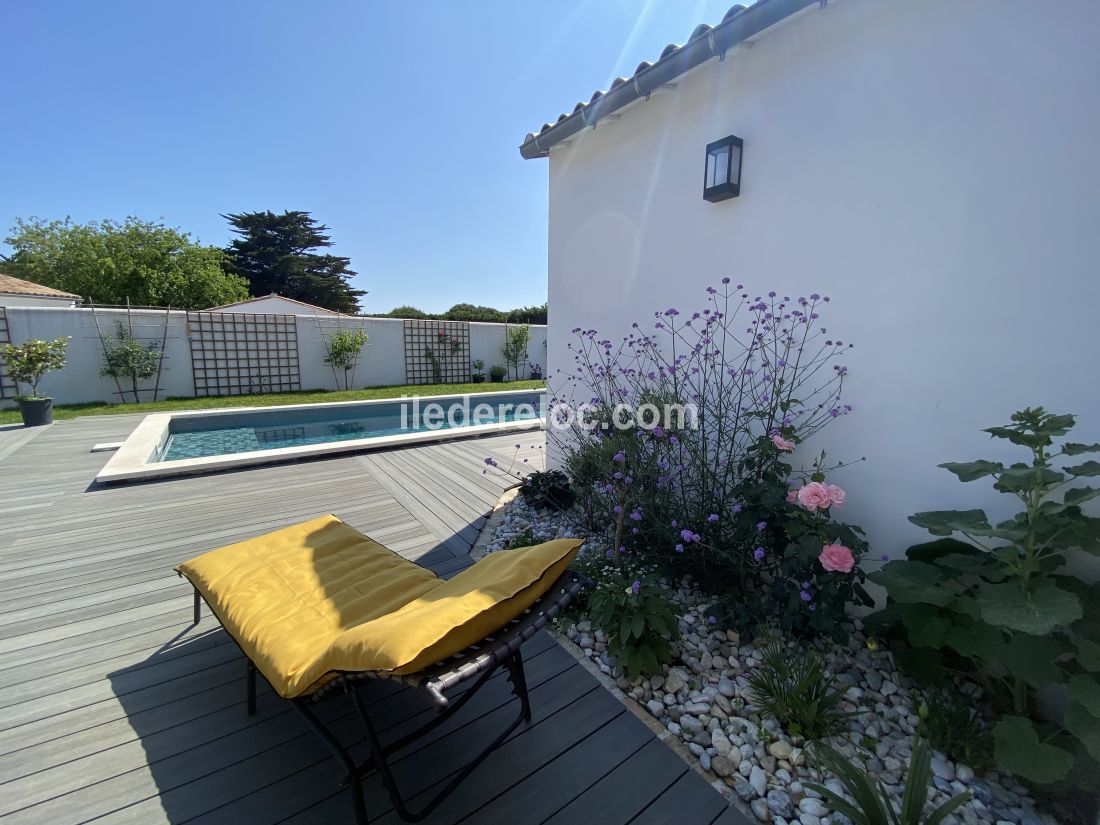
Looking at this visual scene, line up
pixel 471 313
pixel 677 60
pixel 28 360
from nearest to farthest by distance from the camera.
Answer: pixel 677 60
pixel 28 360
pixel 471 313

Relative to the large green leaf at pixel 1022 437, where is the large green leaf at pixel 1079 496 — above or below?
below

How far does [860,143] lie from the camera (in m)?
2.23

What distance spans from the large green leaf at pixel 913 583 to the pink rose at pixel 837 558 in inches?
4.5

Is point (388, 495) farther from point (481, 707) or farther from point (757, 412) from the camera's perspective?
point (757, 412)

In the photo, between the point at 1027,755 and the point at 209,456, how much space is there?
693 cm

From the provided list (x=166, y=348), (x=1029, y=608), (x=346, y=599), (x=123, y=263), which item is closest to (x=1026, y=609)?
(x=1029, y=608)

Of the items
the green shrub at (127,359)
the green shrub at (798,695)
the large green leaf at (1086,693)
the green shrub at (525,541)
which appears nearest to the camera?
the large green leaf at (1086,693)

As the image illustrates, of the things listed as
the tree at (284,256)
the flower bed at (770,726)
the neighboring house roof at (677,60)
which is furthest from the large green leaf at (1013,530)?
the tree at (284,256)

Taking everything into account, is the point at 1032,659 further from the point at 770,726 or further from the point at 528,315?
the point at 528,315

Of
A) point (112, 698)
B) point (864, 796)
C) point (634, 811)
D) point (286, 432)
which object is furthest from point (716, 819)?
point (286, 432)

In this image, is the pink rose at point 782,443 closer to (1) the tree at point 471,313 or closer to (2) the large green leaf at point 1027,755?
(2) the large green leaf at point 1027,755

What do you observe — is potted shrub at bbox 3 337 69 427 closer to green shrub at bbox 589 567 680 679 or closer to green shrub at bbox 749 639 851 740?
green shrub at bbox 589 567 680 679

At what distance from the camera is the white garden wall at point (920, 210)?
1.71 meters

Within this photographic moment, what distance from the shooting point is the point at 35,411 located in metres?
7.08
